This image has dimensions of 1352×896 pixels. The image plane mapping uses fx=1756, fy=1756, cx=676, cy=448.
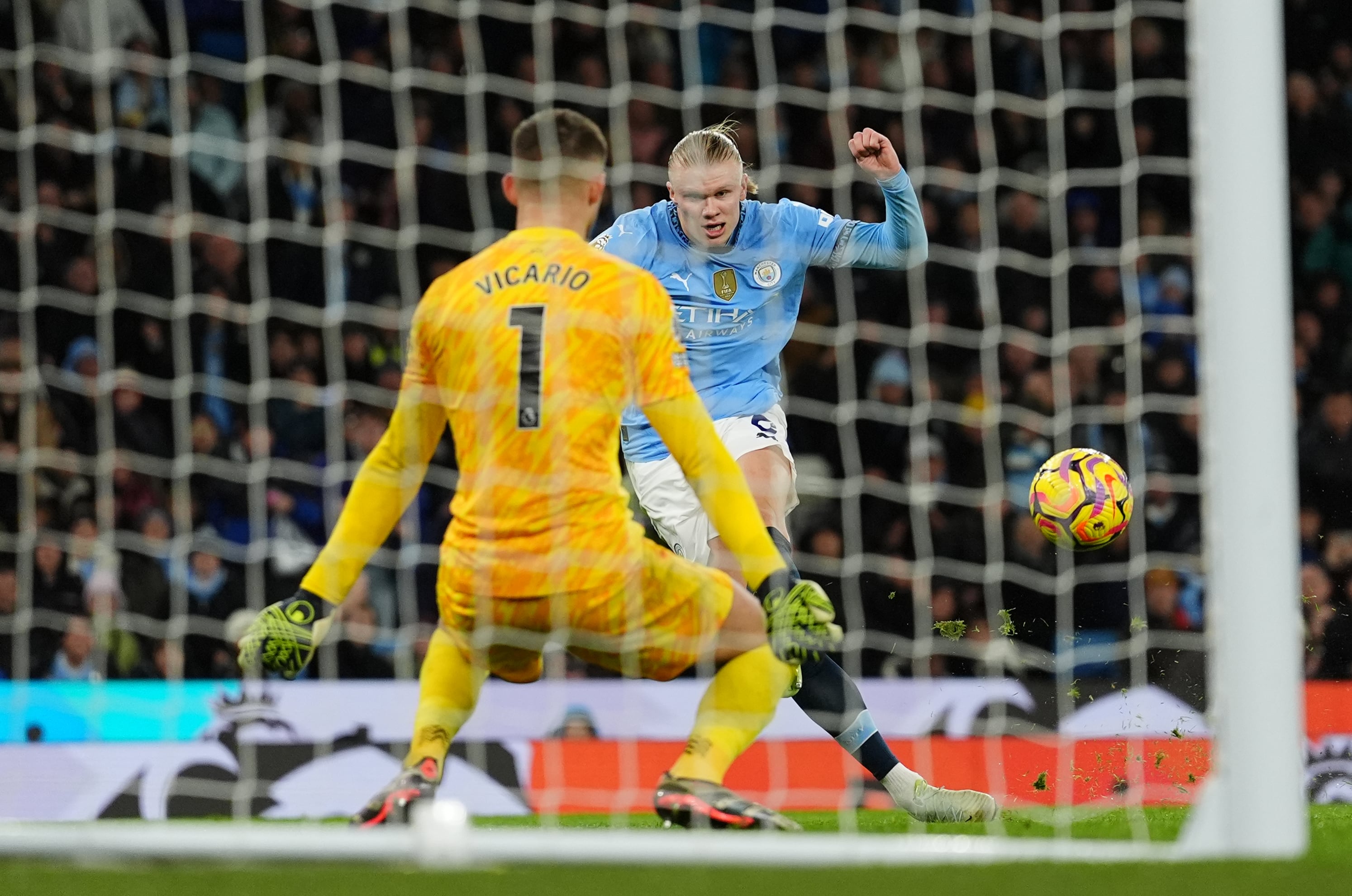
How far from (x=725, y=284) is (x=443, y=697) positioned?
185cm

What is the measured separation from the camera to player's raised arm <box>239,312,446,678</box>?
3.48 m

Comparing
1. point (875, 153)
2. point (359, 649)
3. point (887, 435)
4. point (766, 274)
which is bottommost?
point (359, 649)

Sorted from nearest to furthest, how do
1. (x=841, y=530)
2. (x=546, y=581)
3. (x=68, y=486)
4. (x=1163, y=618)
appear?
(x=546, y=581)
(x=1163, y=618)
(x=68, y=486)
(x=841, y=530)

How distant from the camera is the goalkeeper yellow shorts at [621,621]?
3402mm

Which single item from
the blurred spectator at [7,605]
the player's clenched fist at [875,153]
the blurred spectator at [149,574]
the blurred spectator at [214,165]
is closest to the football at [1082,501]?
the player's clenched fist at [875,153]

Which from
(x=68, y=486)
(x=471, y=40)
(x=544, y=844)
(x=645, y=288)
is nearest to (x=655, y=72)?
(x=471, y=40)

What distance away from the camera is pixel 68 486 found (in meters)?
7.51

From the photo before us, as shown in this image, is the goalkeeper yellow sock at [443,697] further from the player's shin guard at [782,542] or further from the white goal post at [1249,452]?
the white goal post at [1249,452]

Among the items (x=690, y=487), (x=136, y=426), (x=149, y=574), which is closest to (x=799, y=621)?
(x=690, y=487)

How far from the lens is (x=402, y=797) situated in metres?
3.42

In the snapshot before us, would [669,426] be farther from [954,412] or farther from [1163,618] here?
[954,412]

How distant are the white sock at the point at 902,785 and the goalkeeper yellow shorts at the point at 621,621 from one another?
1.21 metres

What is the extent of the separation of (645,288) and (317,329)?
473cm

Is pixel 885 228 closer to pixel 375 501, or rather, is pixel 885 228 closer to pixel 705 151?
pixel 705 151
